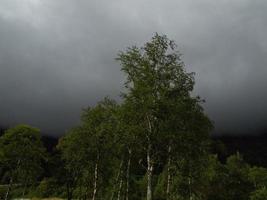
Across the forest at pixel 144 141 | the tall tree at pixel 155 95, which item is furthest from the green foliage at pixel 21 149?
the tall tree at pixel 155 95

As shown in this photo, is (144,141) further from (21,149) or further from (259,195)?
(259,195)

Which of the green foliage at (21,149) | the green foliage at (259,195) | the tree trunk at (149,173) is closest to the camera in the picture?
the tree trunk at (149,173)

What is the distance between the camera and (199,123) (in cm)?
4728

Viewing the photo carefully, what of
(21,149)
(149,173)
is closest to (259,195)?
(21,149)

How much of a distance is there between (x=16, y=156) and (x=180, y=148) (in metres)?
37.0

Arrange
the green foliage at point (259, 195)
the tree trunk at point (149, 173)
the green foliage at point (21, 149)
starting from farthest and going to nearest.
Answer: the green foliage at point (259, 195) → the green foliage at point (21, 149) → the tree trunk at point (149, 173)

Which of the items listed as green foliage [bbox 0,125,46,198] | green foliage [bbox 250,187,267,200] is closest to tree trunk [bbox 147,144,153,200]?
green foliage [bbox 0,125,46,198]

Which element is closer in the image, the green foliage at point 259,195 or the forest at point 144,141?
the forest at point 144,141

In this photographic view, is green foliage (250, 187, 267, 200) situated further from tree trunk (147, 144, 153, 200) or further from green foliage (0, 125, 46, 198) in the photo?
tree trunk (147, 144, 153, 200)

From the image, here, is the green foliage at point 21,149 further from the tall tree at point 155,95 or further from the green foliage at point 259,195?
the green foliage at point 259,195

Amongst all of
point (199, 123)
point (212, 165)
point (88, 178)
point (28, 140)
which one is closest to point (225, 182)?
point (212, 165)

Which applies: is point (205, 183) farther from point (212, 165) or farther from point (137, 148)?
point (137, 148)

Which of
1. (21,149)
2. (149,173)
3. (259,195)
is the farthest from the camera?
(259,195)

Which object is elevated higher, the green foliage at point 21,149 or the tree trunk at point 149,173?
the green foliage at point 21,149
